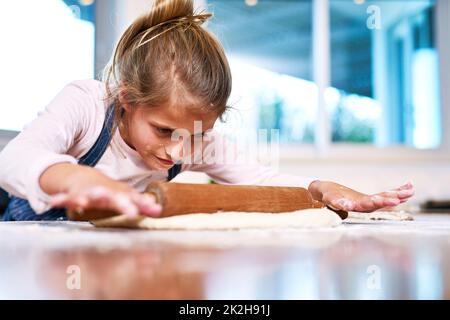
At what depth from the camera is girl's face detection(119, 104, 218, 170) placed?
100 cm

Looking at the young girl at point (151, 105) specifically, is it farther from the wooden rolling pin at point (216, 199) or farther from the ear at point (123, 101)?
the wooden rolling pin at point (216, 199)

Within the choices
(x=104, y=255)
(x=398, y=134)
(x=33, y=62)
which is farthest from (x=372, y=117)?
(x=104, y=255)

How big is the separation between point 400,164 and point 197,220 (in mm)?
2204

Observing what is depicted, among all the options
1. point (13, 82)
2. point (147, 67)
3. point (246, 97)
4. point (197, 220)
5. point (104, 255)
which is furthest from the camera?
point (246, 97)

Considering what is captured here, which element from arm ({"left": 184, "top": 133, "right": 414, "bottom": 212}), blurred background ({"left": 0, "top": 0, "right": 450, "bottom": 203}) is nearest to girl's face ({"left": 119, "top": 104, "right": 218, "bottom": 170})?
arm ({"left": 184, "top": 133, "right": 414, "bottom": 212})

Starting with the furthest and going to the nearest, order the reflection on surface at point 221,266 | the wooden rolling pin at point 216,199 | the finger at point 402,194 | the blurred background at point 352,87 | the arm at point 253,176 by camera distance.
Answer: the blurred background at point 352,87 → the arm at point 253,176 → the finger at point 402,194 → the wooden rolling pin at point 216,199 → the reflection on surface at point 221,266

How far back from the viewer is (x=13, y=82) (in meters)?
1.59

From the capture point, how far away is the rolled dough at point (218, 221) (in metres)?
0.67

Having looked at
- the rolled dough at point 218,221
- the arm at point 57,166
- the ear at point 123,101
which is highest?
the ear at point 123,101

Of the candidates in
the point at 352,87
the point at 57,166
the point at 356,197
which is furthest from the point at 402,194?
the point at 352,87

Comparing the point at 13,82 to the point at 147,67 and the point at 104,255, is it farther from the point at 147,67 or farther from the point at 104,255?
the point at 104,255

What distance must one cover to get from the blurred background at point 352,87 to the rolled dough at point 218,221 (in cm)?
152

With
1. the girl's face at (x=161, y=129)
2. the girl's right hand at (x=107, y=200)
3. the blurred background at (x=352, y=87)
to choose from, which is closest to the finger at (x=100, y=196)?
the girl's right hand at (x=107, y=200)

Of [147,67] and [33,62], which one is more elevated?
[33,62]
